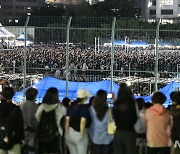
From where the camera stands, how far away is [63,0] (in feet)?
529

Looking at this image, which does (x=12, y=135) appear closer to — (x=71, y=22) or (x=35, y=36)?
(x=71, y=22)

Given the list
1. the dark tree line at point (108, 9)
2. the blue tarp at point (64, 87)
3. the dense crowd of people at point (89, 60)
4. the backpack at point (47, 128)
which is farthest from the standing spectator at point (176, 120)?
the dark tree line at point (108, 9)

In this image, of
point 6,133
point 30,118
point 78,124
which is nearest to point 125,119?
point 78,124

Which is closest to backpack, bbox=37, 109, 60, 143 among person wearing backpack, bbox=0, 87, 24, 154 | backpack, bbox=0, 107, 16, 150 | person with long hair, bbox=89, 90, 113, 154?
person wearing backpack, bbox=0, 87, 24, 154

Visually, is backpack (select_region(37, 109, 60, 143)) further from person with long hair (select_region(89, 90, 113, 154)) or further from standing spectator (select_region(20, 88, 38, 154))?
person with long hair (select_region(89, 90, 113, 154))

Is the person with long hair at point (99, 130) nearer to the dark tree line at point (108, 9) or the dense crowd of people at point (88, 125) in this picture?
the dense crowd of people at point (88, 125)

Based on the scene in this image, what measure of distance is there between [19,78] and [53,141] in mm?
10972

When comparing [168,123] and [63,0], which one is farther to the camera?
[63,0]

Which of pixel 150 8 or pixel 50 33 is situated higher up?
pixel 150 8

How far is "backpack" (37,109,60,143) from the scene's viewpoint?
8773mm

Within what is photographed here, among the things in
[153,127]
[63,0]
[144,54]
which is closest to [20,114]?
[153,127]

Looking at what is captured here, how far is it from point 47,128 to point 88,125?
26.3 inches

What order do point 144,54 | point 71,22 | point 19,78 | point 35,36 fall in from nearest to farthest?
point 71,22 < point 35,36 < point 19,78 < point 144,54

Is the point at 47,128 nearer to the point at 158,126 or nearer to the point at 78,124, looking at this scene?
the point at 78,124
